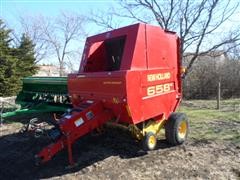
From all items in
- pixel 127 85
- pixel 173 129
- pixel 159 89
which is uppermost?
pixel 127 85

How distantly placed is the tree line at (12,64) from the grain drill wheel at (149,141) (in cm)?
1349

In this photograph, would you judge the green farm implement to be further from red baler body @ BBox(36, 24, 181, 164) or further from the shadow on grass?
red baler body @ BBox(36, 24, 181, 164)

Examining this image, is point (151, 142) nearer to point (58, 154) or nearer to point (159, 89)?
point (159, 89)

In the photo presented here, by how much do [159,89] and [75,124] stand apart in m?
1.60

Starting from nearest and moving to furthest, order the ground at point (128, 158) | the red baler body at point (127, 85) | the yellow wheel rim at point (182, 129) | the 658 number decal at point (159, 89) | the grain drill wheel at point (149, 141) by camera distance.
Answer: the ground at point (128, 158) < the red baler body at point (127, 85) < the 658 number decal at point (159, 89) < the grain drill wheel at point (149, 141) < the yellow wheel rim at point (182, 129)

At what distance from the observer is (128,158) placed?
5.48m

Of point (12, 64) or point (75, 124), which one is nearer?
point (75, 124)

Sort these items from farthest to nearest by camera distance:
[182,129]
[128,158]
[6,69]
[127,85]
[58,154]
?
[6,69] → [182,129] → [58,154] → [128,158] → [127,85]

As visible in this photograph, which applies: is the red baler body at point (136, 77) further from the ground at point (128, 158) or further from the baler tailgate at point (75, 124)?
the ground at point (128, 158)

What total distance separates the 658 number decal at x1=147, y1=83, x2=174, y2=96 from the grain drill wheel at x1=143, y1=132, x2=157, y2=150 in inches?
27.9

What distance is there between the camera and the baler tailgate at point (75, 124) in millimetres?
4898

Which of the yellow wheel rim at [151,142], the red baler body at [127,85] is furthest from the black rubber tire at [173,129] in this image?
the yellow wheel rim at [151,142]

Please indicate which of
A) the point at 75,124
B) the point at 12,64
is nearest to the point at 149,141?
the point at 75,124

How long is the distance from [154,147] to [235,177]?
5.05 feet
